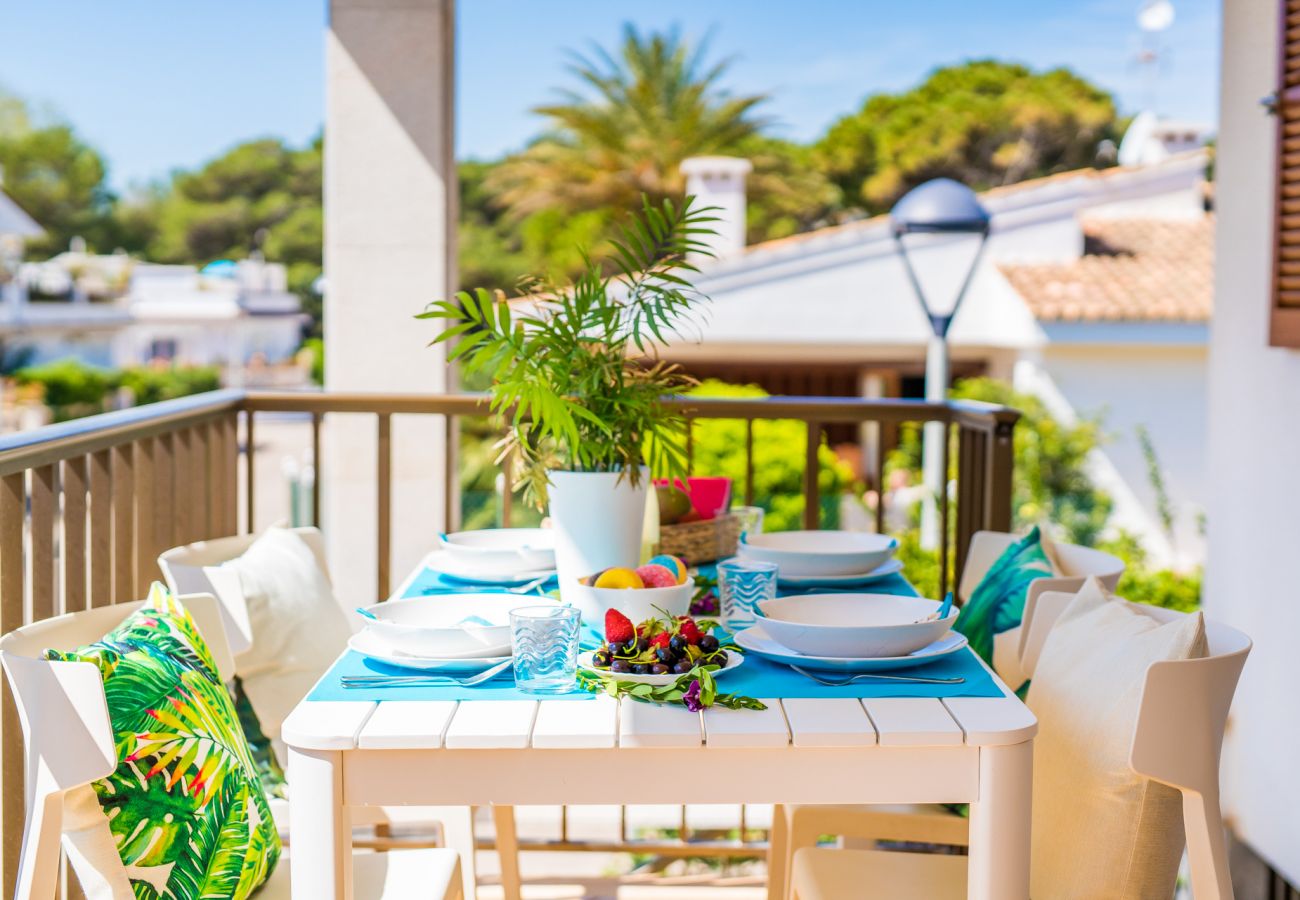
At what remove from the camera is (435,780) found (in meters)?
1.42

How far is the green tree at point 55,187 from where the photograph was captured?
108 feet

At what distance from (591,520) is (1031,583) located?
0.75 metres

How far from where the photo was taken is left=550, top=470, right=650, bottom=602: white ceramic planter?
1986mm

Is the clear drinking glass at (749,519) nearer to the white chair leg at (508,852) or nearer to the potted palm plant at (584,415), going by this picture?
the potted palm plant at (584,415)

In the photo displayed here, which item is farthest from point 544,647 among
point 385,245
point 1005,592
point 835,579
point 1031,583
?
point 385,245

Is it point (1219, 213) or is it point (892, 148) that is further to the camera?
point (892, 148)

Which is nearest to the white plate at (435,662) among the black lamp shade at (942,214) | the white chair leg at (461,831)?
the white chair leg at (461,831)

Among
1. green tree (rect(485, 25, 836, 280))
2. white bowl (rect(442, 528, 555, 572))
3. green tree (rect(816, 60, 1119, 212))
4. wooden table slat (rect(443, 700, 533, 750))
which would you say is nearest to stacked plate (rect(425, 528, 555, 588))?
white bowl (rect(442, 528, 555, 572))

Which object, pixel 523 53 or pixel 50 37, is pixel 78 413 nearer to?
pixel 523 53

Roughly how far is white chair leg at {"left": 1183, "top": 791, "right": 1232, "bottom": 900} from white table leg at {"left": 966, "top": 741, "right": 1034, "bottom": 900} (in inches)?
11.4

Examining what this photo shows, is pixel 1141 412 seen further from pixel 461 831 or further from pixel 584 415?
pixel 584 415

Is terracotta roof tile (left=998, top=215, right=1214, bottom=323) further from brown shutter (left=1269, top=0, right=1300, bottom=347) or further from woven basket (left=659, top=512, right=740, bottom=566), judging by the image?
woven basket (left=659, top=512, right=740, bottom=566)

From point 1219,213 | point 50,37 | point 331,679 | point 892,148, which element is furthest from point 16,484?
point 50,37

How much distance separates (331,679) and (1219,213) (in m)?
3.15
